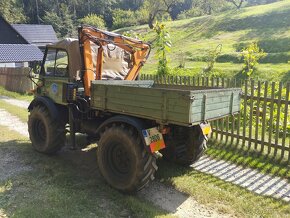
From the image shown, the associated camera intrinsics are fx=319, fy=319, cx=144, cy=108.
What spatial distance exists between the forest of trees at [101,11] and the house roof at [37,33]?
436 inches

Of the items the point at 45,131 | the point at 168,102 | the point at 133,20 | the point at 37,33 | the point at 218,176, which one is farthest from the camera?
the point at 133,20

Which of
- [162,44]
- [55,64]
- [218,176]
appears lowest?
[218,176]

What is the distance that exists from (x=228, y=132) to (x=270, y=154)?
1.13 m

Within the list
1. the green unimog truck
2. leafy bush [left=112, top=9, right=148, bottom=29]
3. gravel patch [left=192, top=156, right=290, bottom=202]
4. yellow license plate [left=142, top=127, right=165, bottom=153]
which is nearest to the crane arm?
the green unimog truck

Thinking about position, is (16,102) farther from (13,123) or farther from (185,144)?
(185,144)

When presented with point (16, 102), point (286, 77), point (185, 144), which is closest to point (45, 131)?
point (185, 144)

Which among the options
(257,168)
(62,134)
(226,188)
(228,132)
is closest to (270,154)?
(257,168)

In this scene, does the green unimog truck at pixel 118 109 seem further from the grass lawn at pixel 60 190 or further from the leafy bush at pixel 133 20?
the leafy bush at pixel 133 20

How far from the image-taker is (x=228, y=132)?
7609 millimetres

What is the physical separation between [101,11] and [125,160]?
80226mm

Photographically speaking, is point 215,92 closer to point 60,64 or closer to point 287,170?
point 287,170

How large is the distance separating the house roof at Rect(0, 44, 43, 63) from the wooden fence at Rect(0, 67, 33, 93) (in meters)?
5.60

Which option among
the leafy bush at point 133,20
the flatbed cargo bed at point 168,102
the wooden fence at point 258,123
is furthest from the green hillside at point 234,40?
the leafy bush at point 133,20

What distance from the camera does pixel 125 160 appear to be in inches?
203
